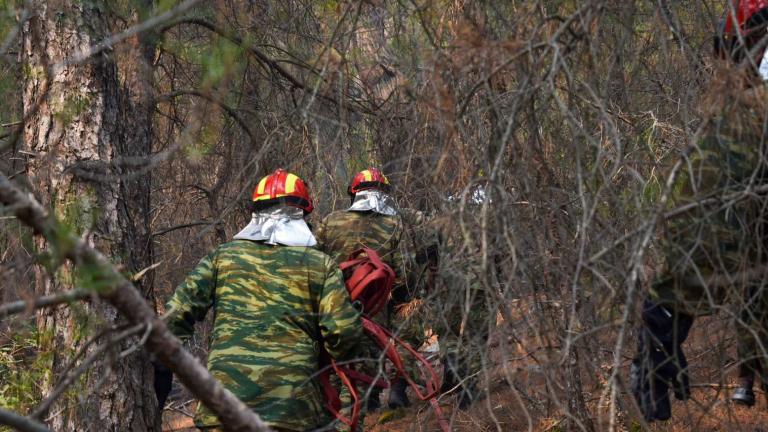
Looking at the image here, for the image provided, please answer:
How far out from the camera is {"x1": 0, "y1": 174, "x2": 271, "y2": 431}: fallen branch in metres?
1.93

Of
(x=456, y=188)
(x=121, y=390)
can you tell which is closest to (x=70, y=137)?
(x=121, y=390)

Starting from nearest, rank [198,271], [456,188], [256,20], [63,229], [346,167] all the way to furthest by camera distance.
Result: [63,229]
[456,188]
[198,271]
[346,167]
[256,20]

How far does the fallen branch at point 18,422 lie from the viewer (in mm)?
2031

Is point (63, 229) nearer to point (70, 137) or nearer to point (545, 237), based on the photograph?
point (545, 237)

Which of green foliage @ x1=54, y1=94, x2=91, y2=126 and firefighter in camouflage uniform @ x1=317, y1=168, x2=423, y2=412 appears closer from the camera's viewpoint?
green foliage @ x1=54, y1=94, x2=91, y2=126

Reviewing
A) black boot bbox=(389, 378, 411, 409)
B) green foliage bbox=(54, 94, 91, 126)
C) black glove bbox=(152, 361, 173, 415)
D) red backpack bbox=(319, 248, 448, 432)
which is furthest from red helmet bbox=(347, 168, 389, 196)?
green foliage bbox=(54, 94, 91, 126)

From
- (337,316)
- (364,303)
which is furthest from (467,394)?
(337,316)

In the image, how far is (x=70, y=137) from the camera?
467 cm

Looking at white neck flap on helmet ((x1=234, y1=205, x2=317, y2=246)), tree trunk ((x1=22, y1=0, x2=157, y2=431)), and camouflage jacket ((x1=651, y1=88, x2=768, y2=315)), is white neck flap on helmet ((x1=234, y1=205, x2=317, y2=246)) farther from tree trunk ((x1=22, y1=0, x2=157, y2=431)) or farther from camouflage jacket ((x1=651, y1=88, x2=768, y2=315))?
camouflage jacket ((x1=651, y1=88, x2=768, y2=315))

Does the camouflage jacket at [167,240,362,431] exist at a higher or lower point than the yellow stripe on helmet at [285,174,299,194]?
lower

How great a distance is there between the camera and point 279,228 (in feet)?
15.4

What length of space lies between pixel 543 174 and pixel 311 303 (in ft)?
5.52

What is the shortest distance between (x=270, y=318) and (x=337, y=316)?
0.31 metres

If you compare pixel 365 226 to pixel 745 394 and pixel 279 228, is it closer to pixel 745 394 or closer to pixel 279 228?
pixel 279 228
